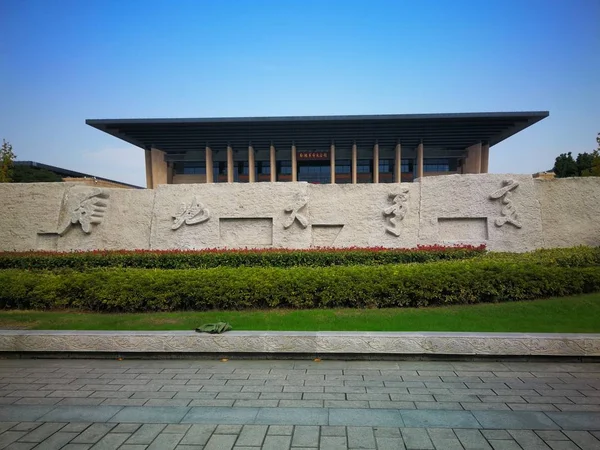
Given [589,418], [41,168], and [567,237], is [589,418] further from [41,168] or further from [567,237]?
[41,168]

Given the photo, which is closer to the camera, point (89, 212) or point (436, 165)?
point (89, 212)

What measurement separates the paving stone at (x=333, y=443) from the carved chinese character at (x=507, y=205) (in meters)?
8.00

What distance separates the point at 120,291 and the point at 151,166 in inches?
1128

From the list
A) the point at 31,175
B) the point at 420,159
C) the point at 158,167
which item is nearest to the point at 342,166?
the point at 420,159

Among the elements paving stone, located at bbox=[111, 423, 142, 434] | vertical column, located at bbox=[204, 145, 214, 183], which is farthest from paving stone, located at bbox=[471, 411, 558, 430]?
vertical column, located at bbox=[204, 145, 214, 183]

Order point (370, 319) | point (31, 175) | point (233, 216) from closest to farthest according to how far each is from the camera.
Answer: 1. point (370, 319)
2. point (233, 216)
3. point (31, 175)

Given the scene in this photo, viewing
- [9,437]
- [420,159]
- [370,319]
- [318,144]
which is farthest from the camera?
[318,144]

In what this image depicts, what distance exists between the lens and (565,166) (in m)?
30.9

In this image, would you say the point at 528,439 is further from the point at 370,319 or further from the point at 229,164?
the point at 229,164

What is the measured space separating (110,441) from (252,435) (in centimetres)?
100

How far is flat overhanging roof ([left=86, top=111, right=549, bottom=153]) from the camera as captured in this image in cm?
2823

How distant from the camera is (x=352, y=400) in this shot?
11.4 feet

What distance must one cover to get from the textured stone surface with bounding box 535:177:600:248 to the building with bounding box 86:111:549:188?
1978 cm

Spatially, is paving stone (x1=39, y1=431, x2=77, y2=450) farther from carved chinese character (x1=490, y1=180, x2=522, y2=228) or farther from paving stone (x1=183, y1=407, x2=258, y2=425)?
carved chinese character (x1=490, y1=180, x2=522, y2=228)
